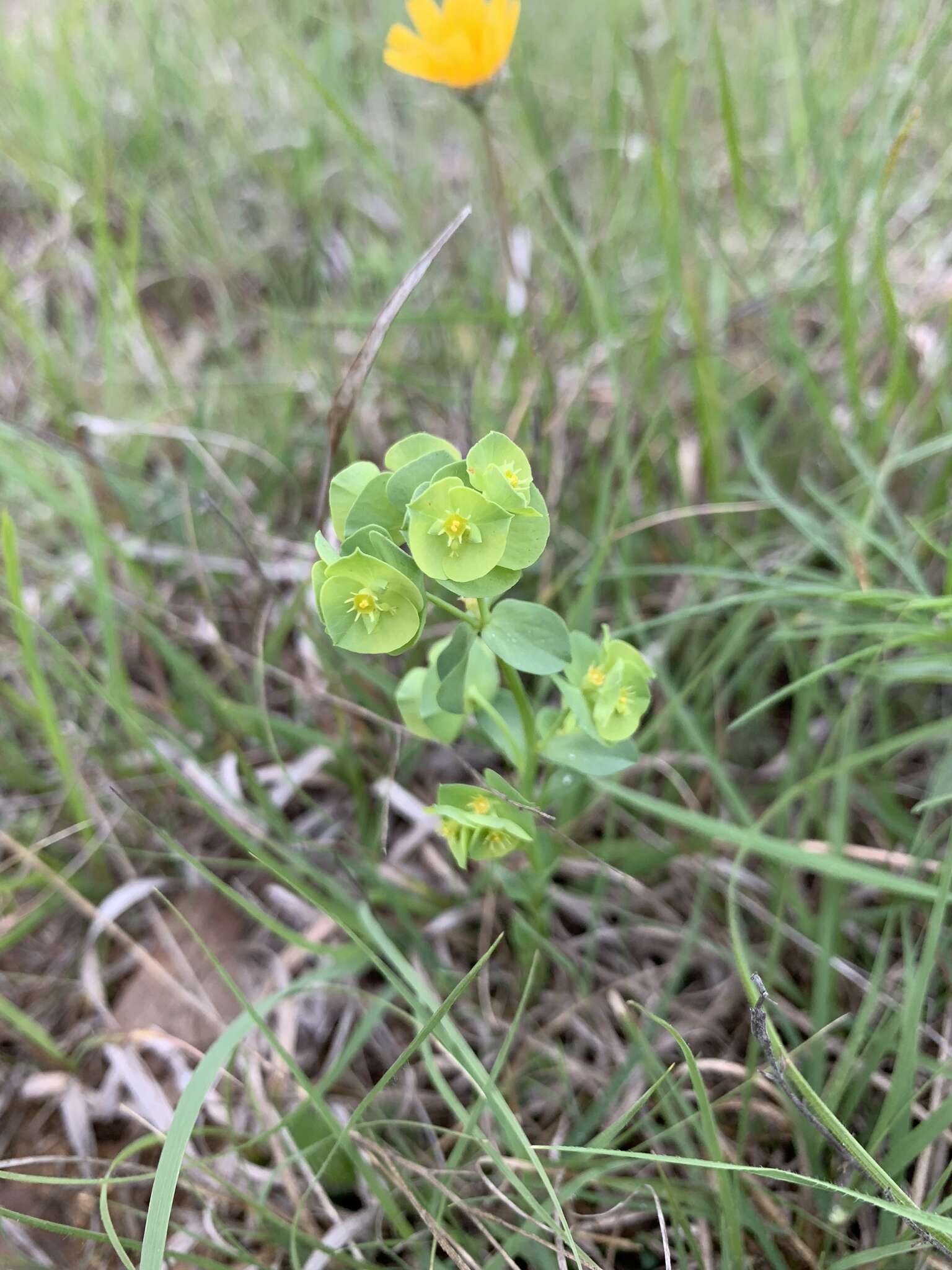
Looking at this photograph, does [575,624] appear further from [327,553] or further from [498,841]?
[327,553]

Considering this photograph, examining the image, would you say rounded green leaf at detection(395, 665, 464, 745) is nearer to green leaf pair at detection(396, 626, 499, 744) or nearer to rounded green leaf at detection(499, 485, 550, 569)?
green leaf pair at detection(396, 626, 499, 744)

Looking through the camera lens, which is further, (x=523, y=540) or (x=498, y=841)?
(x=498, y=841)

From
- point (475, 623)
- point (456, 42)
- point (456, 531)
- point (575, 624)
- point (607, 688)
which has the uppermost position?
point (456, 42)

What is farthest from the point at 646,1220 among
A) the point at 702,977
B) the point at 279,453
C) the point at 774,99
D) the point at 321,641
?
the point at 774,99

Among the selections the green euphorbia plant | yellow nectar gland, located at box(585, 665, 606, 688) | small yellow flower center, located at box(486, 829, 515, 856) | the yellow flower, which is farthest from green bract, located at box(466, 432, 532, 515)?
the yellow flower

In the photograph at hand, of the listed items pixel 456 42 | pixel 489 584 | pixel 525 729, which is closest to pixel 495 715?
pixel 525 729
